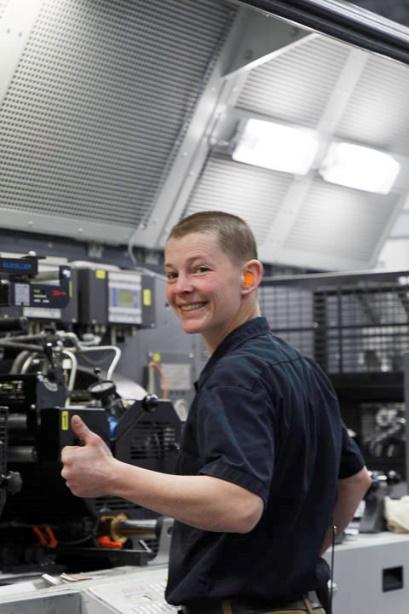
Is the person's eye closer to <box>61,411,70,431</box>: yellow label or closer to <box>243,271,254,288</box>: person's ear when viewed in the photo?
<box>243,271,254,288</box>: person's ear

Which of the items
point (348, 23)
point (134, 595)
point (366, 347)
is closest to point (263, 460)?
point (134, 595)

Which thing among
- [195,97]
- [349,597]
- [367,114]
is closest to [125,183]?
[195,97]

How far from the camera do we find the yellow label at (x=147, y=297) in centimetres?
439

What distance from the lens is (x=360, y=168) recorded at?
17.4ft

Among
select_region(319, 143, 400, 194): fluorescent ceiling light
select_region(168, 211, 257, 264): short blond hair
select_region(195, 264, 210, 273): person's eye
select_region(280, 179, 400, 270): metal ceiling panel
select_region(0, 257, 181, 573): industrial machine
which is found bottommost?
select_region(0, 257, 181, 573): industrial machine

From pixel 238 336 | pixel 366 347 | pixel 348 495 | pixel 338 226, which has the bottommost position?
pixel 348 495

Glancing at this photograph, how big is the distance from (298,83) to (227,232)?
2880mm

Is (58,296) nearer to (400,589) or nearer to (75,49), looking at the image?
(75,49)

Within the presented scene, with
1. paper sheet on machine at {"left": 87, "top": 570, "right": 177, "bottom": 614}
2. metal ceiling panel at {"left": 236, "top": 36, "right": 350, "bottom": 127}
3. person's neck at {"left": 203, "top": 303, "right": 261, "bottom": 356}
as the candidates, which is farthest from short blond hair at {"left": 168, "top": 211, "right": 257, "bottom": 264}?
metal ceiling panel at {"left": 236, "top": 36, "right": 350, "bottom": 127}

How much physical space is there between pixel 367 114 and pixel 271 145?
577 millimetres

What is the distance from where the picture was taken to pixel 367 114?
16.8 ft

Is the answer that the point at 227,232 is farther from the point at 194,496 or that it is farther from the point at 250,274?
the point at 194,496

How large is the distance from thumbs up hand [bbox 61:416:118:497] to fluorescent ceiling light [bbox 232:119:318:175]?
3.08 metres

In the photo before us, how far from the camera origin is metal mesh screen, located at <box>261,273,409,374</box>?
15.7 ft
